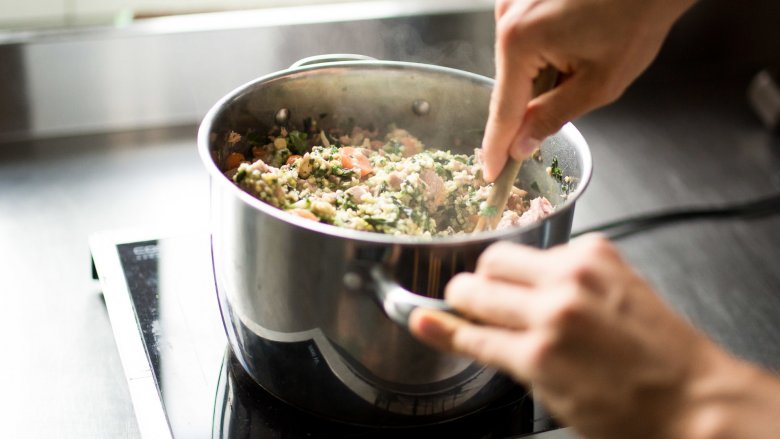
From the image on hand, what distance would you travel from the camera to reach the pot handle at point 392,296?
564mm

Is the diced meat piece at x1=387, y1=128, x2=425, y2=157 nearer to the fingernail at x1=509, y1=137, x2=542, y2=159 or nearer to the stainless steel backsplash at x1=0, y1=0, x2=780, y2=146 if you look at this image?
the fingernail at x1=509, y1=137, x2=542, y2=159

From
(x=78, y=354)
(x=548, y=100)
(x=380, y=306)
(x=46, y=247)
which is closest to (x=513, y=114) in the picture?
(x=548, y=100)

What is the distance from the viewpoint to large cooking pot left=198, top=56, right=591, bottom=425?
59cm

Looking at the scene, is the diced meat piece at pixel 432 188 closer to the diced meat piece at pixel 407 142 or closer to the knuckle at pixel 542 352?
the diced meat piece at pixel 407 142

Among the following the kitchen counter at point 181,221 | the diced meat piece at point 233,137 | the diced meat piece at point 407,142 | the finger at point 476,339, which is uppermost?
the finger at point 476,339

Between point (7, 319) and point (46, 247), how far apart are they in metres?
0.14

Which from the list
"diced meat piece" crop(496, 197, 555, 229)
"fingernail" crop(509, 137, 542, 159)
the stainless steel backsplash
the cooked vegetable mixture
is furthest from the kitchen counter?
"fingernail" crop(509, 137, 542, 159)

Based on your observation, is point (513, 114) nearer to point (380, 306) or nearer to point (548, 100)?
point (548, 100)

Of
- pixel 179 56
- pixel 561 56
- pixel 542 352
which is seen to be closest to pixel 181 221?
pixel 179 56

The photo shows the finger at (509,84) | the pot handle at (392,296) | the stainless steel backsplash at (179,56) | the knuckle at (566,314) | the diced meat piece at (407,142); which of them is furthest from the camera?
the stainless steel backsplash at (179,56)

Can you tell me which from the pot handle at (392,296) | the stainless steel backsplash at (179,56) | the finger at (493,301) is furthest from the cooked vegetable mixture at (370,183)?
the stainless steel backsplash at (179,56)

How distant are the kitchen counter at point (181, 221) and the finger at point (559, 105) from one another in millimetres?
400

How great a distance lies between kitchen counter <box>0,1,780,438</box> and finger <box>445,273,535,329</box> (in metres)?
0.42

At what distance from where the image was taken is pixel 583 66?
69cm
